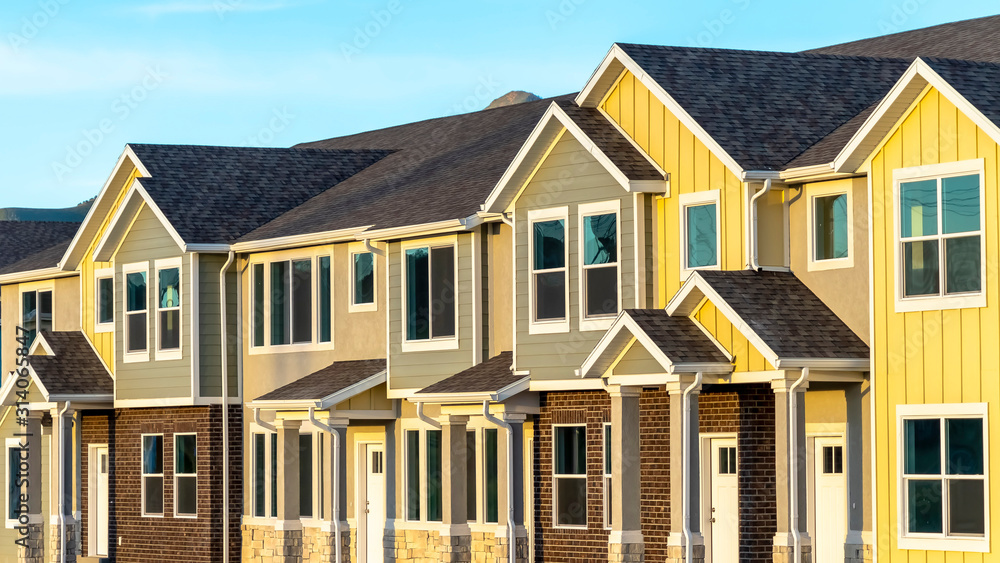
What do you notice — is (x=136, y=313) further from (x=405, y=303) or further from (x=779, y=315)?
(x=779, y=315)

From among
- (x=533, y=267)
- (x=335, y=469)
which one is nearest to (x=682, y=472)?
(x=533, y=267)

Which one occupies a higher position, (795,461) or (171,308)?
(171,308)

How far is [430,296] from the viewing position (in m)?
29.9

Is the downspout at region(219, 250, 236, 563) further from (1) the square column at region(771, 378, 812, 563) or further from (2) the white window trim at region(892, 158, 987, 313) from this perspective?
(2) the white window trim at region(892, 158, 987, 313)

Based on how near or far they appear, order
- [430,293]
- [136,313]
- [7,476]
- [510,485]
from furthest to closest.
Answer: [7,476] < [136,313] < [430,293] < [510,485]

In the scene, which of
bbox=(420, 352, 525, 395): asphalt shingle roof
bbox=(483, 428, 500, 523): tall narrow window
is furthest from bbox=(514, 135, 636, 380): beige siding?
bbox=(483, 428, 500, 523): tall narrow window

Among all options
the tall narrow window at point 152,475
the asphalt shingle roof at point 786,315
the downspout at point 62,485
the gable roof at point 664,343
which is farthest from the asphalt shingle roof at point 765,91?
the downspout at point 62,485

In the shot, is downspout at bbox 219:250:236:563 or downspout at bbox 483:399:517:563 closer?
downspout at bbox 483:399:517:563

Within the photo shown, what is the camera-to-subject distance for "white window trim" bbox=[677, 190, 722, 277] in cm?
2450

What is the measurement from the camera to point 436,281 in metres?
29.9

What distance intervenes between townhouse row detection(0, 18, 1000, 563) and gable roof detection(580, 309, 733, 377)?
47 millimetres

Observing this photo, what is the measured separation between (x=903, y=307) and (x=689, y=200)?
4.05 m

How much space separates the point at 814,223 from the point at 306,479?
41.2 feet

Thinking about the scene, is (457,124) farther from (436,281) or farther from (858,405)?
(858,405)
